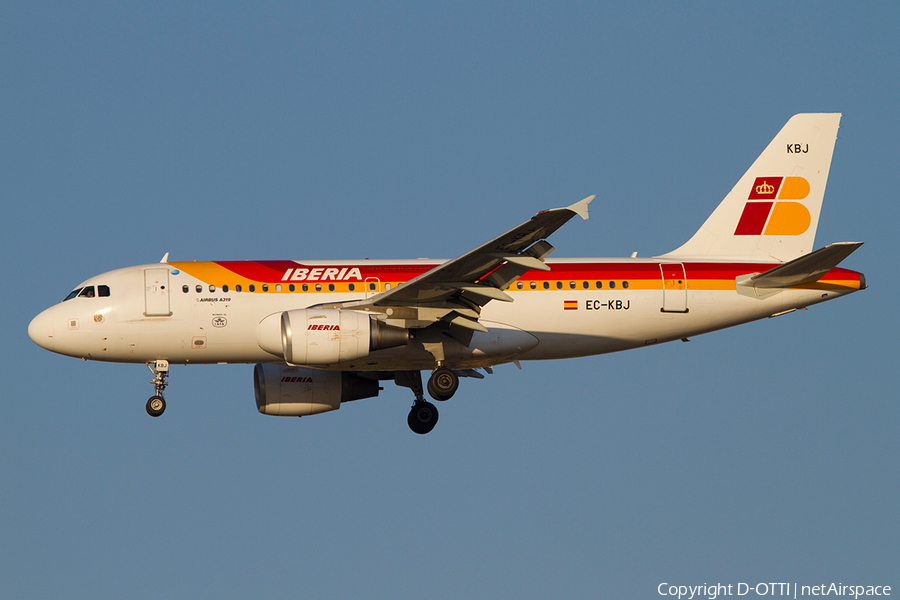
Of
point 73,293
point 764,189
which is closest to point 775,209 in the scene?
point 764,189

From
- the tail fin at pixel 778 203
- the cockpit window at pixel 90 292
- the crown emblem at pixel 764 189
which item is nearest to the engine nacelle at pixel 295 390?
the cockpit window at pixel 90 292

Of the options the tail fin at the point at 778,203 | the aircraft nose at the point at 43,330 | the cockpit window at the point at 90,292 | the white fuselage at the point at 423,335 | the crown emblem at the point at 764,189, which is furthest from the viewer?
the crown emblem at the point at 764,189

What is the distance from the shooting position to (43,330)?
1052 inches

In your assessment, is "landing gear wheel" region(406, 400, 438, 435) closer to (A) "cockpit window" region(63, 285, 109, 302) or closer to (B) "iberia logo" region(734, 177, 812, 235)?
(A) "cockpit window" region(63, 285, 109, 302)

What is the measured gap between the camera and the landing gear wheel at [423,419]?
1137 inches

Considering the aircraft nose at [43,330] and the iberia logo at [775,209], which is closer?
the aircraft nose at [43,330]

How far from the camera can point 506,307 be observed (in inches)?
1049

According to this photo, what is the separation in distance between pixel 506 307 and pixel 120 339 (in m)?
9.99

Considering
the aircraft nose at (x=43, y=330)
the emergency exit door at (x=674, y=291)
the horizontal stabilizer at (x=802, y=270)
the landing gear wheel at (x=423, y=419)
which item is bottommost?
the landing gear wheel at (x=423, y=419)

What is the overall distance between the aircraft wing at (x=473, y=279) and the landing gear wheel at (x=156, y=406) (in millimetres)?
5728

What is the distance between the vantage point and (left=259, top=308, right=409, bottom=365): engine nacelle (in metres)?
23.9

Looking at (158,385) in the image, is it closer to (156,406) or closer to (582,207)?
(156,406)

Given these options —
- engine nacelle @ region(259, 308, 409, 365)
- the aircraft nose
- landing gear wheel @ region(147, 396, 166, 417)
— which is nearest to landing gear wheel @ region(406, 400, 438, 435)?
engine nacelle @ region(259, 308, 409, 365)

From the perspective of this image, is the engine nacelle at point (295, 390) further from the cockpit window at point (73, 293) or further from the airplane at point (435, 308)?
the cockpit window at point (73, 293)
